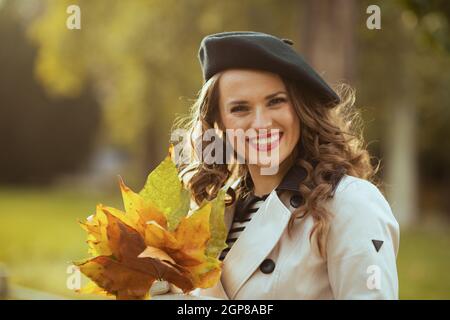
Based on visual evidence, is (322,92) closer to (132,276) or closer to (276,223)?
(276,223)

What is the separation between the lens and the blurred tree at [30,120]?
2122cm

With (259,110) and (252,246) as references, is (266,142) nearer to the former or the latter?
(259,110)

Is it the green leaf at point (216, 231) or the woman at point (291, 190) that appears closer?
the green leaf at point (216, 231)

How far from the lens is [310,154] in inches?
77.9

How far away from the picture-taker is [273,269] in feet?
5.78

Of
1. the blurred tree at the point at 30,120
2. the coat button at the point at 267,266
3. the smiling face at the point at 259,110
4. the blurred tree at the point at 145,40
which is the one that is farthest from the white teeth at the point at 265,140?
the blurred tree at the point at 30,120

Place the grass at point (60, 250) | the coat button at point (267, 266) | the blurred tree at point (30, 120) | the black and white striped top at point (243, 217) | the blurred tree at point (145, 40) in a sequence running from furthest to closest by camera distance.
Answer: the blurred tree at point (30, 120) → the blurred tree at point (145, 40) → the grass at point (60, 250) → the black and white striped top at point (243, 217) → the coat button at point (267, 266)

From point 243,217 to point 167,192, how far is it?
0.50 m

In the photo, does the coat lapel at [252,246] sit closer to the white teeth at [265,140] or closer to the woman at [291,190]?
the woman at [291,190]

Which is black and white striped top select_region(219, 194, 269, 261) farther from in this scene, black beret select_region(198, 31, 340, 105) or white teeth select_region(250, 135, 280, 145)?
black beret select_region(198, 31, 340, 105)

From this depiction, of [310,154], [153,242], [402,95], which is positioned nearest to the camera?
[153,242]

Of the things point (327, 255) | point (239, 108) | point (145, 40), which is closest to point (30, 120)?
point (145, 40)

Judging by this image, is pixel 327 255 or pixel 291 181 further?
pixel 291 181

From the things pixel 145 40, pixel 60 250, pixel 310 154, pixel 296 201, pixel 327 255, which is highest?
pixel 145 40
